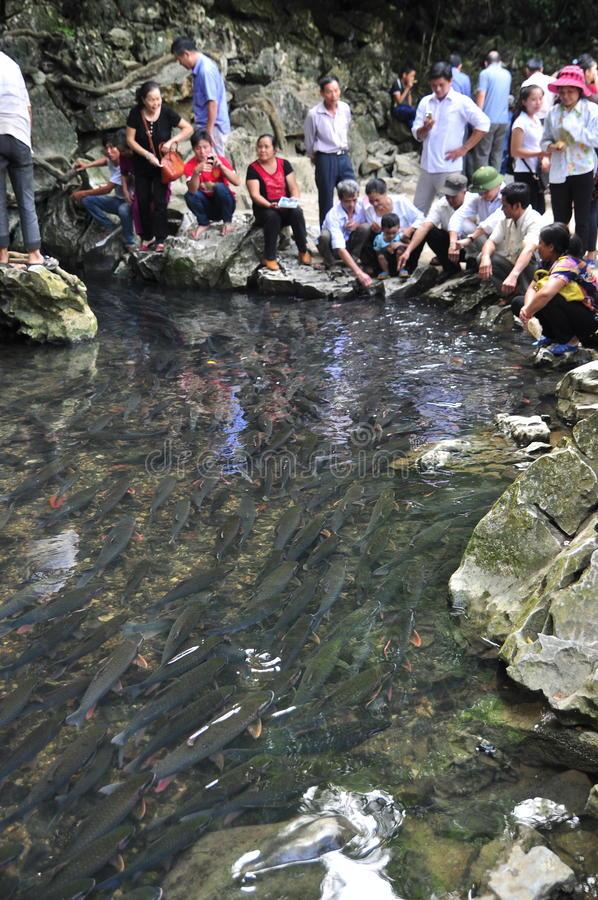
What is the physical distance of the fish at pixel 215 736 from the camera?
290 cm

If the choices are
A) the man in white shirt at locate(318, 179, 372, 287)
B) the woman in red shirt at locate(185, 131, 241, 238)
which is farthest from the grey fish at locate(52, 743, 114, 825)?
the woman in red shirt at locate(185, 131, 241, 238)

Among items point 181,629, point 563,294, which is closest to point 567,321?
point 563,294

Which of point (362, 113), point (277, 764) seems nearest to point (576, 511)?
point (277, 764)

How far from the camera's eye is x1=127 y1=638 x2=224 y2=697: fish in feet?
11.0

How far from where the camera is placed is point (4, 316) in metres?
8.81

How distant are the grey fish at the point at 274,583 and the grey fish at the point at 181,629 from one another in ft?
0.96

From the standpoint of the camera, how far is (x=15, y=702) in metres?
3.20

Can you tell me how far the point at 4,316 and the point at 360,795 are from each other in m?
7.25

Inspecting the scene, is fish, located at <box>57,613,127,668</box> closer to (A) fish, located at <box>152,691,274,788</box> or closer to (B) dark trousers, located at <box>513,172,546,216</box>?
(A) fish, located at <box>152,691,274,788</box>

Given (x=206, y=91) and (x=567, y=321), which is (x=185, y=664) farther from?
(x=206, y=91)

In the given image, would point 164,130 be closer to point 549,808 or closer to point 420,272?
point 420,272

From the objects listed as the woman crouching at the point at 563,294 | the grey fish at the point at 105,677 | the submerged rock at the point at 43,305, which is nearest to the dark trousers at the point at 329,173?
the submerged rock at the point at 43,305

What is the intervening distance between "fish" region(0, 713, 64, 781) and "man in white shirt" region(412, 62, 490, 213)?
30.2ft

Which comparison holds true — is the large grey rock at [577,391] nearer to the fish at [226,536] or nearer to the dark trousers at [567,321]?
the dark trousers at [567,321]
